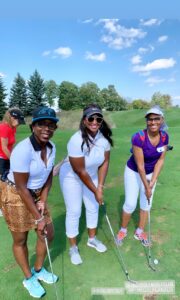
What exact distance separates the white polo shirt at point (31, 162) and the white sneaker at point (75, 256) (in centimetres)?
134

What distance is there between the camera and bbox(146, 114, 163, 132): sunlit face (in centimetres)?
347

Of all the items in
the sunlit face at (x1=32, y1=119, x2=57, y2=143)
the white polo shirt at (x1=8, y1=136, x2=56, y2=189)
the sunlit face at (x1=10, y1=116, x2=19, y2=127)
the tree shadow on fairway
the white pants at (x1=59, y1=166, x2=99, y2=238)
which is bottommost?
the tree shadow on fairway

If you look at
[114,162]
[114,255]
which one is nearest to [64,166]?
[114,255]

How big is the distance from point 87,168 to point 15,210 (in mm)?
1044

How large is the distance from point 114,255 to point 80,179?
1239mm

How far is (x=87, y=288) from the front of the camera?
10.4 feet

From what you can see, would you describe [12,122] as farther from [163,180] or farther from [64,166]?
[163,180]

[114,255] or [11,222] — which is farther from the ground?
[11,222]

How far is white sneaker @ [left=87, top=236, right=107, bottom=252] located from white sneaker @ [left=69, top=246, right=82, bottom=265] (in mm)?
305

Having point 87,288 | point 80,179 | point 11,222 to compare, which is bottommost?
point 87,288

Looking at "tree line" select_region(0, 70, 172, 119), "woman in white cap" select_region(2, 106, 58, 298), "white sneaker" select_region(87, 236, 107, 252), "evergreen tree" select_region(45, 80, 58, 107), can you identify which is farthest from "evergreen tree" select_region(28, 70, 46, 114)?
Answer: "woman in white cap" select_region(2, 106, 58, 298)

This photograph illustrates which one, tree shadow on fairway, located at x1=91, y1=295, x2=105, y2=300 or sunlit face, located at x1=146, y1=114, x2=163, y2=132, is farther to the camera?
sunlit face, located at x1=146, y1=114, x2=163, y2=132

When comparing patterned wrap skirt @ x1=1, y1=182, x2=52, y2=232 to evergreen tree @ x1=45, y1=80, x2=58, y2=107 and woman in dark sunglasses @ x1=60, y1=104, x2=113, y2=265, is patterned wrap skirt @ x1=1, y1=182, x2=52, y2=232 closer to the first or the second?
woman in dark sunglasses @ x1=60, y1=104, x2=113, y2=265

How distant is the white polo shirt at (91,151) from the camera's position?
3184 mm
